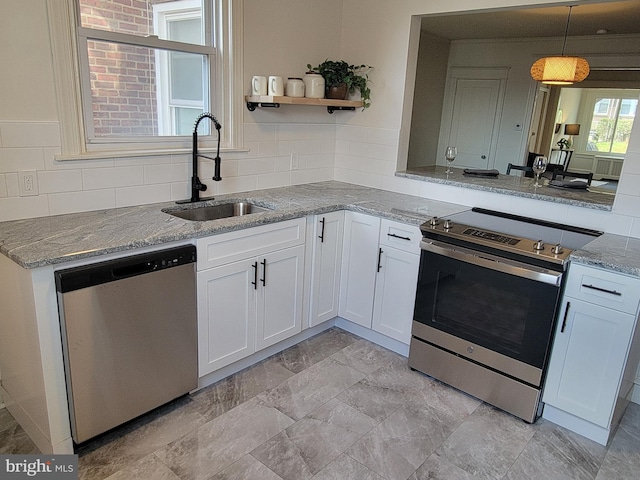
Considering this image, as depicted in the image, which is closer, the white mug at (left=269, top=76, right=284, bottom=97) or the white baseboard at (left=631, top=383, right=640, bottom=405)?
the white baseboard at (left=631, top=383, right=640, bottom=405)

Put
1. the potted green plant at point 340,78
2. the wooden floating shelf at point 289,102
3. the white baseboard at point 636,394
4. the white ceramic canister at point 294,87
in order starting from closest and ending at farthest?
the white baseboard at point 636,394 → the wooden floating shelf at point 289,102 → the white ceramic canister at point 294,87 → the potted green plant at point 340,78

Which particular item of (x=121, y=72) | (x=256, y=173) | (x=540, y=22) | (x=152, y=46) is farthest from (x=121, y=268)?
(x=540, y=22)

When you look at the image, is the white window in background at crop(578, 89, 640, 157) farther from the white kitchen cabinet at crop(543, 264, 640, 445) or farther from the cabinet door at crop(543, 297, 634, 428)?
the cabinet door at crop(543, 297, 634, 428)

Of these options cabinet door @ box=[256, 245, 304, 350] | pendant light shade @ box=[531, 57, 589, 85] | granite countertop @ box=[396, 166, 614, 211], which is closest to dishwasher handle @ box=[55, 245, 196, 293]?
cabinet door @ box=[256, 245, 304, 350]

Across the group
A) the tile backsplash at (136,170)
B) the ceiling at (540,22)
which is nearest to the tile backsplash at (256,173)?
the tile backsplash at (136,170)

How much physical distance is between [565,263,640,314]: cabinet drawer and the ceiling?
2.42 meters

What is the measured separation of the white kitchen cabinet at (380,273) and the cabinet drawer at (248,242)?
0.41 metres

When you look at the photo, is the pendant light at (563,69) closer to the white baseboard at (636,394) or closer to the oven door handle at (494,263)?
the oven door handle at (494,263)

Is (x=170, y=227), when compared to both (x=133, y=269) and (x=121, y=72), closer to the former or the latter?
(x=133, y=269)

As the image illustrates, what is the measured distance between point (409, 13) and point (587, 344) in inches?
91.6

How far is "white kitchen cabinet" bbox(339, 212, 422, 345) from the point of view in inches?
107

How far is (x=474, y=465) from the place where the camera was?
2.01m

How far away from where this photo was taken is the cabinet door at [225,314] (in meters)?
2.27

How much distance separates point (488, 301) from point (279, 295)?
115 cm
